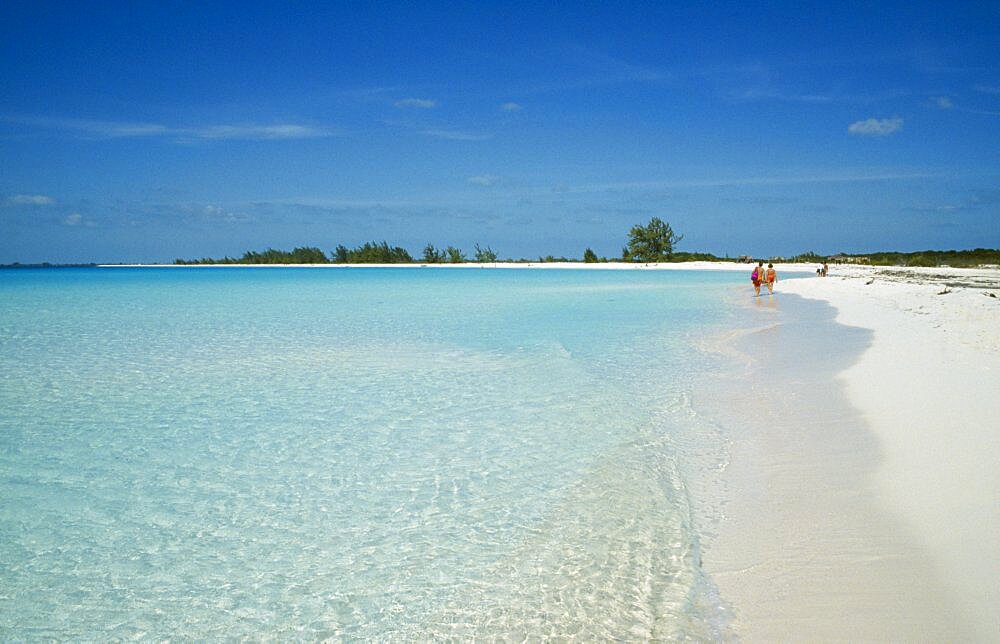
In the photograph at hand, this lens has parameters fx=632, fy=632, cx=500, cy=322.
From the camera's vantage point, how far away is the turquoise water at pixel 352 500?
323 cm

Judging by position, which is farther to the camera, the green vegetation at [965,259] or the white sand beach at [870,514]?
the green vegetation at [965,259]

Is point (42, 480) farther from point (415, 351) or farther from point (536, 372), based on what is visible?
point (415, 351)

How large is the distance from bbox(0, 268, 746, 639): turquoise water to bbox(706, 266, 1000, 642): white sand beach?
0.35 metres

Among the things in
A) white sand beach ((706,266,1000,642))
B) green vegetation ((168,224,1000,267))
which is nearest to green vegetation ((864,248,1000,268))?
green vegetation ((168,224,1000,267))

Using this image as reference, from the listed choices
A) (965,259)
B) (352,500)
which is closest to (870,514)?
(352,500)

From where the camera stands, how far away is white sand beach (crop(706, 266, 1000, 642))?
2936mm

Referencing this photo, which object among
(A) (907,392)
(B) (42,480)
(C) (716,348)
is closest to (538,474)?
(B) (42,480)

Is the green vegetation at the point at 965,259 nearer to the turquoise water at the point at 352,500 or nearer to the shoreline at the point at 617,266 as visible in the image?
the shoreline at the point at 617,266

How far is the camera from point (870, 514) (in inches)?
159

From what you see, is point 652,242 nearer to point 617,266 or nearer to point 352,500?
point 617,266

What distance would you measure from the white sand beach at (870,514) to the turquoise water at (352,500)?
35 cm

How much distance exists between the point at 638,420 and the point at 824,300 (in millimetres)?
18651

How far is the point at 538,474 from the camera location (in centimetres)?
516

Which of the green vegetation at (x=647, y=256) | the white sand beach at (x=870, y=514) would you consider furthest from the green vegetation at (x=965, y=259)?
the white sand beach at (x=870, y=514)
